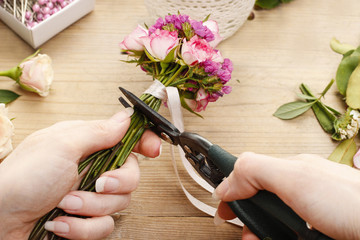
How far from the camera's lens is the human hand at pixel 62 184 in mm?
628

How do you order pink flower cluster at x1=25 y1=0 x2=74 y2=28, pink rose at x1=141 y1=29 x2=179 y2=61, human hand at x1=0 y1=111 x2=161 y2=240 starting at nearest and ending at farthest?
human hand at x1=0 y1=111 x2=161 y2=240
pink rose at x1=141 y1=29 x2=179 y2=61
pink flower cluster at x1=25 y1=0 x2=74 y2=28

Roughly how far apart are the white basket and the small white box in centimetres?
18

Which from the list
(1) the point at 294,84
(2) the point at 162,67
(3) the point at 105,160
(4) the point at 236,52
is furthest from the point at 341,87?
(3) the point at 105,160

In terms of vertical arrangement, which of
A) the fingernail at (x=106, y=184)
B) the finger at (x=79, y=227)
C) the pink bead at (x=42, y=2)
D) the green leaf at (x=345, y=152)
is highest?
the pink bead at (x=42, y=2)

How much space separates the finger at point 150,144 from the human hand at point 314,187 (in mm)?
231

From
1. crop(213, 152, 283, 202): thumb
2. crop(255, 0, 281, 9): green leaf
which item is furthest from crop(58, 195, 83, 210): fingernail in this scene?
crop(255, 0, 281, 9): green leaf

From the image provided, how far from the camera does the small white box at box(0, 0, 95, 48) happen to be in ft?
3.07

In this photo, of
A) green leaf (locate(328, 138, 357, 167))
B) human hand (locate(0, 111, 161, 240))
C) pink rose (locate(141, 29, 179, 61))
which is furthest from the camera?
green leaf (locate(328, 138, 357, 167))

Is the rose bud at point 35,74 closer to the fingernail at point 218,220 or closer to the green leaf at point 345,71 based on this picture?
the fingernail at point 218,220

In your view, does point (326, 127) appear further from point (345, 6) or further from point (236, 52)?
point (345, 6)

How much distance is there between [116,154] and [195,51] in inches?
8.9

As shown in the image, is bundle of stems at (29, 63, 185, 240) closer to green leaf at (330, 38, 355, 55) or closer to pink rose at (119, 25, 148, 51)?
pink rose at (119, 25, 148, 51)

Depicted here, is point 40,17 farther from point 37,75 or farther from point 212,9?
point 212,9

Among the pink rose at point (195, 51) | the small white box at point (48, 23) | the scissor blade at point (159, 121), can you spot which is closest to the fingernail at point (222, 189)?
the scissor blade at point (159, 121)
